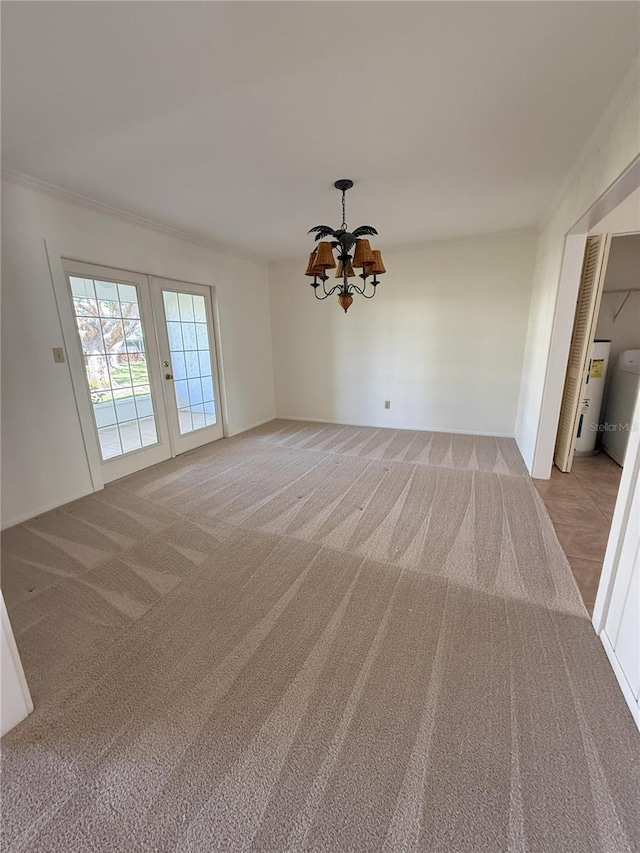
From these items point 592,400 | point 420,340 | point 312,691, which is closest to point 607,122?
point 592,400

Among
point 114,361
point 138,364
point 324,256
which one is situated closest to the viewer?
point 324,256

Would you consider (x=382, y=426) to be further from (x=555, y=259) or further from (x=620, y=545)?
(x=620, y=545)

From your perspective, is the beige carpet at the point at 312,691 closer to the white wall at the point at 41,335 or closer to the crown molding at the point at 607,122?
the white wall at the point at 41,335

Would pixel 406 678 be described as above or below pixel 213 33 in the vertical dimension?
below

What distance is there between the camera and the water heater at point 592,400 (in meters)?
3.51

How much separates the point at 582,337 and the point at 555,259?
717mm

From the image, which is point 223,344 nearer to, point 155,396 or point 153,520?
point 155,396

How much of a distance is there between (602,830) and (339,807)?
2.36ft

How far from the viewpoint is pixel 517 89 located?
5.30 ft

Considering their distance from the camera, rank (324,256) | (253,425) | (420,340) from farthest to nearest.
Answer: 1. (253,425)
2. (420,340)
3. (324,256)

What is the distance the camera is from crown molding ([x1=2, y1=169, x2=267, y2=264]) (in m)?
2.38

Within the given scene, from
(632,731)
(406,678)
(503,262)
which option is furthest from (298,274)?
(632,731)

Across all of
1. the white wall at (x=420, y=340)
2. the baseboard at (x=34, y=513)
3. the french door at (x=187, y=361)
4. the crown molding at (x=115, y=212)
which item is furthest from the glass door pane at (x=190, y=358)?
the white wall at (x=420, y=340)

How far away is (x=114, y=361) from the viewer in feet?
10.6
